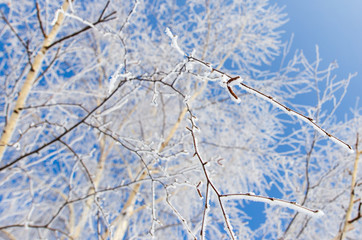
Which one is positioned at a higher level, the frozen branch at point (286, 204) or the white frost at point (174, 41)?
the white frost at point (174, 41)

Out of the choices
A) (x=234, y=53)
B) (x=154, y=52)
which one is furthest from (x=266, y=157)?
(x=154, y=52)

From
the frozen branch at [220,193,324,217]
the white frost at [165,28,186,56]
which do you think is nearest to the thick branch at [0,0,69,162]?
the white frost at [165,28,186,56]

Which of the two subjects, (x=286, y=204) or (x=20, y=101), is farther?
(x=20, y=101)

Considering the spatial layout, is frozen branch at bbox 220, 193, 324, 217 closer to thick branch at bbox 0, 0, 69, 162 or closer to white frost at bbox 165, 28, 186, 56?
white frost at bbox 165, 28, 186, 56

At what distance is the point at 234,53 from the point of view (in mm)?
4531

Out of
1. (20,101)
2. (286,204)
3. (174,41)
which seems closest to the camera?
(286,204)

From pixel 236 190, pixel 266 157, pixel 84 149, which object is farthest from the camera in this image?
pixel 84 149

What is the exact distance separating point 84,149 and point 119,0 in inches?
121

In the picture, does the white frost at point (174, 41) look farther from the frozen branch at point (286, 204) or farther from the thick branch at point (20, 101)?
the thick branch at point (20, 101)

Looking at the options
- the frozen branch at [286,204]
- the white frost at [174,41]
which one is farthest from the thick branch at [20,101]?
the frozen branch at [286,204]

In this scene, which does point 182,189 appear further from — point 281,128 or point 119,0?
point 119,0

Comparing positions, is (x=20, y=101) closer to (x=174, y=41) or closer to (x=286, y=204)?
(x=174, y=41)

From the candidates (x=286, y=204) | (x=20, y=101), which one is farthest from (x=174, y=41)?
(x=20, y=101)

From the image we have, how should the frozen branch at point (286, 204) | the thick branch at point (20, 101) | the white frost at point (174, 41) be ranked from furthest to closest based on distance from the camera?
1. the thick branch at point (20, 101)
2. the white frost at point (174, 41)
3. the frozen branch at point (286, 204)
